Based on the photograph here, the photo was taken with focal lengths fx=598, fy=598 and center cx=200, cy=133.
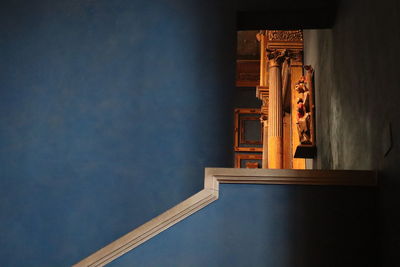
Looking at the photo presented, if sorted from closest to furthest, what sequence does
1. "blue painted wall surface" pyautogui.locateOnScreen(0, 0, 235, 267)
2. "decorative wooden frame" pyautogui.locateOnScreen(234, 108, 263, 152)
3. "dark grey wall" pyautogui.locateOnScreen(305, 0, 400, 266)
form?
"dark grey wall" pyautogui.locateOnScreen(305, 0, 400, 266)
"blue painted wall surface" pyautogui.locateOnScreen(0, 0, 235, 267)
"decorative wooden frame" pyautogui.locateOnScreen(234, 108, 263, 152)

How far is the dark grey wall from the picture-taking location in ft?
12.8

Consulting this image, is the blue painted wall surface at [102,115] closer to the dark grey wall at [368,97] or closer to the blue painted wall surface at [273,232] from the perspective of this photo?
the dark grey wall at [368,97]

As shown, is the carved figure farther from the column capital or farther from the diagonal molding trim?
the diagonal molding trim

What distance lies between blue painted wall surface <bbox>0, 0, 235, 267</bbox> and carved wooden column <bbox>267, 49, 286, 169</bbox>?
15.2ft

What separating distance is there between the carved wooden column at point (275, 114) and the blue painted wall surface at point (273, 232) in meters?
6.41

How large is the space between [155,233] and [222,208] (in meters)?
0.50

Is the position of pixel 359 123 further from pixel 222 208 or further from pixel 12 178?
pixel 12 178

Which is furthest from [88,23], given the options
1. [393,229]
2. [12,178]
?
[393,229]

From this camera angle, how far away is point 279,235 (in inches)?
165

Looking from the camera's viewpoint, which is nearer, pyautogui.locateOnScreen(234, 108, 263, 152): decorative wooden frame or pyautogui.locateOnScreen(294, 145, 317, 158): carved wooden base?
pyautogui.locateOnScreen(294, 145, 317, 158): carved wooden base

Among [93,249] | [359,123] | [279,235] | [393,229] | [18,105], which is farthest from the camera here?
[18,105]

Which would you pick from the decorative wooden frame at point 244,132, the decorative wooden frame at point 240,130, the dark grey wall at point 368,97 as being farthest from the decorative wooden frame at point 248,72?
the dark grey wall at point 368,97

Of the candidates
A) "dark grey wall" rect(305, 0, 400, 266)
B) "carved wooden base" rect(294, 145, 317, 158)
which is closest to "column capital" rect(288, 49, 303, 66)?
"carved wooden base" rect(294, 145, 317, 158)

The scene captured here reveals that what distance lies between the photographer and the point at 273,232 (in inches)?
165
